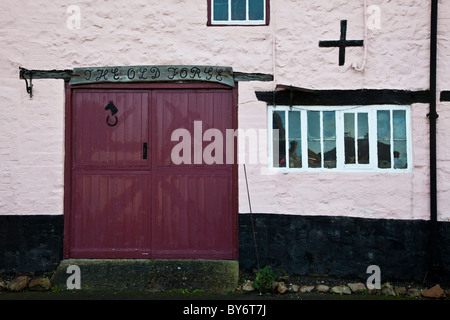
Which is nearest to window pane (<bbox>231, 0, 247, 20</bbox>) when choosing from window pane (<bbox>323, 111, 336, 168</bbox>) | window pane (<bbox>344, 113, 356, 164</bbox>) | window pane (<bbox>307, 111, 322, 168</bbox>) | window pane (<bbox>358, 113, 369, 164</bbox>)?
window pane (<bbox>307, 111, 322, 168</bbox>)

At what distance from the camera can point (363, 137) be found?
17.3 ft

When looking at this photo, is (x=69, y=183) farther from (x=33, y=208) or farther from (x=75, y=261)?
(x=75, y=261)

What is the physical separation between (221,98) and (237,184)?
4.25 ft

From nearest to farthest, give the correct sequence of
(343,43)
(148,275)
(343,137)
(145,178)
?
(148,275) → (343,43) → (343,137) → (145,178)

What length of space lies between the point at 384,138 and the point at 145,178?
11.6 feet

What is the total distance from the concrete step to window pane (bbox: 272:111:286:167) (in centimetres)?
160

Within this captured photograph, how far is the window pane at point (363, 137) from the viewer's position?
5258mm

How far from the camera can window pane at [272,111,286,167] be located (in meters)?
5.30

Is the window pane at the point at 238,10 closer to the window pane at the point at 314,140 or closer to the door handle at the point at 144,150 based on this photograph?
the window pane at the point at 314,140

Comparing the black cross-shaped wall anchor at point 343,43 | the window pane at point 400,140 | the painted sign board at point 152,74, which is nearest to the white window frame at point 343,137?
the window pane at point 400,140

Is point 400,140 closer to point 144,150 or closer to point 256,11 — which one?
point 256,11

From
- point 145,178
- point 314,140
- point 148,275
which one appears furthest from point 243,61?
point 148,275

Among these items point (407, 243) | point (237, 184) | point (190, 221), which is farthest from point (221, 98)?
point (407, 243)

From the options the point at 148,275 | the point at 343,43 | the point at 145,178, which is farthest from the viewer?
the point at 145,178
